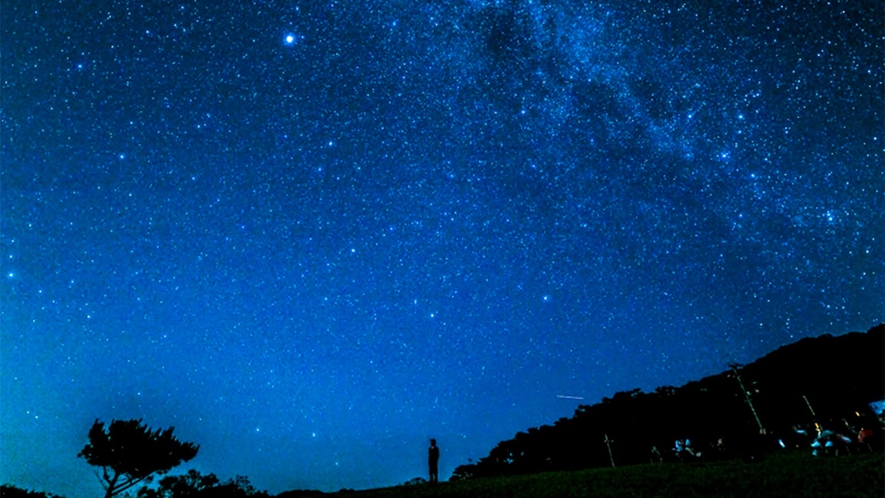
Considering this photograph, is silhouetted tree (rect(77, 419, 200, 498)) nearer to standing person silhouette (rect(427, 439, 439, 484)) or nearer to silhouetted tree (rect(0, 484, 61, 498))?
silhouetted tree (rect(0, 484, 61, 498))

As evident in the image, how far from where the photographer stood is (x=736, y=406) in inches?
2665

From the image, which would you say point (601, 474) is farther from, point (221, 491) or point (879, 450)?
point (221, 491)

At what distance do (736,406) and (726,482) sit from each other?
210 feet

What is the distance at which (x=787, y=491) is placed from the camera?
1273cm

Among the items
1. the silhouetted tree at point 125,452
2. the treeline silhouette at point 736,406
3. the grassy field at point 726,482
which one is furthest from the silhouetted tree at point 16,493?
the treeline silhouette at point 736,406

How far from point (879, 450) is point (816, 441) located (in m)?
2.27

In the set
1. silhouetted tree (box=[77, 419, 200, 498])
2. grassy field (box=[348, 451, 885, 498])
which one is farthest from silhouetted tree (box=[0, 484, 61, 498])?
grassy field (box=[348, 451, 885, 498])

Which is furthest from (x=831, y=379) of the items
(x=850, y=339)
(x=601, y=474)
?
(x=601, y=474)

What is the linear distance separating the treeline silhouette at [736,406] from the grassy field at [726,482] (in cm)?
3843

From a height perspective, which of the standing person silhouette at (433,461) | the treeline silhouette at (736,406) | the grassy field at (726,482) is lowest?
the grassy field at (726,482)

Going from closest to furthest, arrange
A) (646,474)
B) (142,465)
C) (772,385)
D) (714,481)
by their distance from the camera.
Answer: (714,481)
(646,474)
(142,465)
(772,385)

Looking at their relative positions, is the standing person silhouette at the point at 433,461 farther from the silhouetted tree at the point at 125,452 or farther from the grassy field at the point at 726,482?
the silhouetted tree at the point at 125,452


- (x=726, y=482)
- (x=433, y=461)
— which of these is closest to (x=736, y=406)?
(x=433, y=461)

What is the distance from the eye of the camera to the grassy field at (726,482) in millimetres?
12828
